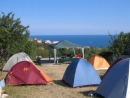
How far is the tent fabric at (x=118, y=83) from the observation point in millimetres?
Result: 8219

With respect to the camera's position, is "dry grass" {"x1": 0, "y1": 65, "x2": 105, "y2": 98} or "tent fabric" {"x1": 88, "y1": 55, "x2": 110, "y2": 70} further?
"tent fabric" {"x1": 88, "y1": 55, "x2": 110, "y2": 70}

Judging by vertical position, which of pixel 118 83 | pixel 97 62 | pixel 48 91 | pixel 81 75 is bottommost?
pixel 48 91

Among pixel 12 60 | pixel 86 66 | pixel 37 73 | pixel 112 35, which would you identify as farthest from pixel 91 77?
pixel 112 35

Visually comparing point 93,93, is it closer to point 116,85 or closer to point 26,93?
point 116,85

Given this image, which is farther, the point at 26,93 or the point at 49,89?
the point at 49,89

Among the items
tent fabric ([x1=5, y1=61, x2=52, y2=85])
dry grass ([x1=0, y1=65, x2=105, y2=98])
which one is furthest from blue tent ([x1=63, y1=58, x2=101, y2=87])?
tent fabric ([x1=5, y1=61, x2=52, y2=85])

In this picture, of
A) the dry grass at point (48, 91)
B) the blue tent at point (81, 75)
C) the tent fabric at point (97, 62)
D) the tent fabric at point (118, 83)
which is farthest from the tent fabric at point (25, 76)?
the tent fabric at point (97, 62)

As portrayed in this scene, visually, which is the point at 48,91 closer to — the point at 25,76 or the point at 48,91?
the point at 48,91

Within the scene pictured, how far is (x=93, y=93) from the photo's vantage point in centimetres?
984

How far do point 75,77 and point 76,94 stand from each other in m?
1.66

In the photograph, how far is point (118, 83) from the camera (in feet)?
28.0

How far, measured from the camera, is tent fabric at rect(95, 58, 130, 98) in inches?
324

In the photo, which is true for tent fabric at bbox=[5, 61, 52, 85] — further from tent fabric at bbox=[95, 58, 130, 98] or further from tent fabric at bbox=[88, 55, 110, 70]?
tent fabric at bbox=[88, 55, 110, 70]

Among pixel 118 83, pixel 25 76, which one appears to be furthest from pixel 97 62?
pixel 118 83
